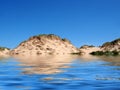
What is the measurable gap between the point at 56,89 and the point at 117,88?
3.32 m

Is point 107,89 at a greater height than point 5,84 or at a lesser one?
lesser

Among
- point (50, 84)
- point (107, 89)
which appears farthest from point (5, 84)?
point (107, 89)

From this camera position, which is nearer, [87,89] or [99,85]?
[87,89]

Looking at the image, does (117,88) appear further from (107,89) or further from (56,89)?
(56,89)

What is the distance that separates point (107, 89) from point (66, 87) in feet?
7.78

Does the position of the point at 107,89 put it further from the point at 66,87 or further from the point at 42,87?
the point at 42,87

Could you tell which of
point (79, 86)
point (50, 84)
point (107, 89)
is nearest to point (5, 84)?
point (50, 84)

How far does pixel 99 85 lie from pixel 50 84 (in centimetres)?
294

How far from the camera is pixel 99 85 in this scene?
2162 centimetres

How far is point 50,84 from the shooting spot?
22219 mm

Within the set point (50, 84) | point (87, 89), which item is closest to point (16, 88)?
point (50, 84)

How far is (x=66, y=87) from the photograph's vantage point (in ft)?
68.1

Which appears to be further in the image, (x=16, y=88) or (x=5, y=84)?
(x=5, y=84)

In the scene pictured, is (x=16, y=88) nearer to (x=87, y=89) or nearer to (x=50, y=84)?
(x=50, y=84)
